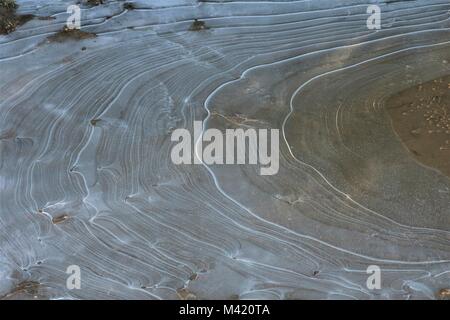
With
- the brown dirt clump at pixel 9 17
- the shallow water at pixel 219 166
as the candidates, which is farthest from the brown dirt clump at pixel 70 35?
the brown dirt clump at pixel 9 17

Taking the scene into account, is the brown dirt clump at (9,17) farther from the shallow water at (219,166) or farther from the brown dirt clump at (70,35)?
the brown dirt clump at (70,35)

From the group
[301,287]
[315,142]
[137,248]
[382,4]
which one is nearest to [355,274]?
[301,287]

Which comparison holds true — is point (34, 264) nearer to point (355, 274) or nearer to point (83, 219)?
point (83, 219)

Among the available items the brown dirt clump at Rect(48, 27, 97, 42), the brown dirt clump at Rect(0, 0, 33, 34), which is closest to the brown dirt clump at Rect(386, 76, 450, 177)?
the brown dirt clump at Rect(48, 27, 97, 42)

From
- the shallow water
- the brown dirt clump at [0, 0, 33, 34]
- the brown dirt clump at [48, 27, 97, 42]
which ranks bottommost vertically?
the shallow water

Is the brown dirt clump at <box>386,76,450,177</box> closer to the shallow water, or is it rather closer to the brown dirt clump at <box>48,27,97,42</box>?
the shallow water
